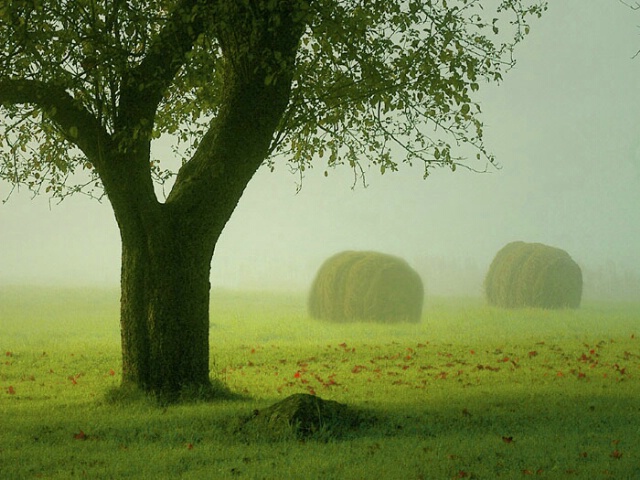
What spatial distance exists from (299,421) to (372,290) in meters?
21.3

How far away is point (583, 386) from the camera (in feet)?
48.7

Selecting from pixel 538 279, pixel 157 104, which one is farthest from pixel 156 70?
pixel 538 279

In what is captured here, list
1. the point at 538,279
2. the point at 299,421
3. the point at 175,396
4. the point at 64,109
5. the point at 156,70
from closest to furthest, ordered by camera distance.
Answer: the point at 299,421, the point at 64,109, the point at 175,396, the point at 156,70, the point at 538,279

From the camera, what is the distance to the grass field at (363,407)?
28.4 feet

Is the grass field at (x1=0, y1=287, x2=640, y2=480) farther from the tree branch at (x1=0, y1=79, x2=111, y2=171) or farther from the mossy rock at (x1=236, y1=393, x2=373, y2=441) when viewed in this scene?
the tree branch at (x1=0, y1=79, x2=111, y2=171)

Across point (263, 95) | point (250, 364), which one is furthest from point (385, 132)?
point (250, 364)

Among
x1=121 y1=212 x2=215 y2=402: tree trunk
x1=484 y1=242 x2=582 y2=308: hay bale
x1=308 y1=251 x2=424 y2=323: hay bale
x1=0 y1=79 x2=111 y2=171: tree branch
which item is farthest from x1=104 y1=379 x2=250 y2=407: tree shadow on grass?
x1=484 y1=242 x2=582 y2=308: hay bale

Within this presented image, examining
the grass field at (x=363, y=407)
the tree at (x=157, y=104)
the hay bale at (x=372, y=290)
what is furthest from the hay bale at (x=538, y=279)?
the tree at (x=157, y=104)

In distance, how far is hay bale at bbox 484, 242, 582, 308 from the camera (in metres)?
38.0

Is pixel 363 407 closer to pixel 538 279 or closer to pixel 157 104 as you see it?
pixel 157 104

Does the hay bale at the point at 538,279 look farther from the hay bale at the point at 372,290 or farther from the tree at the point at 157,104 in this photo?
the tree at the point at 157,104

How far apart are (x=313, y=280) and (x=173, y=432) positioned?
23243 millimetres

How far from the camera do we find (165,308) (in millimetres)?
13078

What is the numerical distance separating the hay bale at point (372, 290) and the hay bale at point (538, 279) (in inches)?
352
